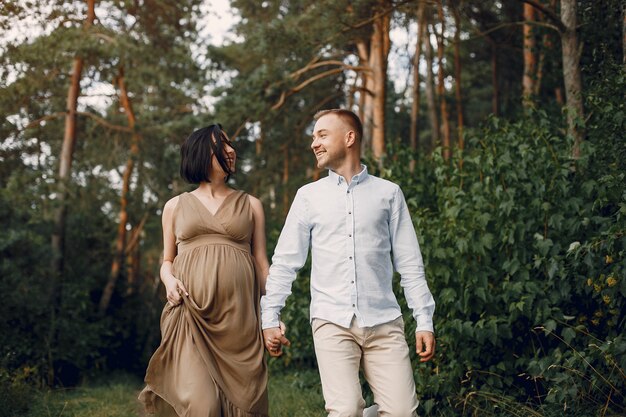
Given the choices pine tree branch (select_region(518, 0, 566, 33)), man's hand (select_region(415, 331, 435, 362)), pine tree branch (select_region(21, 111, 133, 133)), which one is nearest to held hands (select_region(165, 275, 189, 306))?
man's hand (select_region(415, 331, 435, 362))

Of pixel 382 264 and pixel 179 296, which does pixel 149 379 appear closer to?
pixel 179 296

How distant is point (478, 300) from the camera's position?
679cm

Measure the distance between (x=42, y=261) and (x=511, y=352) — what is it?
12689mm

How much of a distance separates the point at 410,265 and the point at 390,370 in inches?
23.3

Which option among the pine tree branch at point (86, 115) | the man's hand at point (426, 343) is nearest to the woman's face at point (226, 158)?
the man's hand at point (426, 343)

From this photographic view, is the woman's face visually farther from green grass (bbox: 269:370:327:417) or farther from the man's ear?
green grass (bbox: 269:370:327:417)

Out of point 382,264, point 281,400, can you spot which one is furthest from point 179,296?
point 281,400

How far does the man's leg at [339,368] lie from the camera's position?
411 centimetres

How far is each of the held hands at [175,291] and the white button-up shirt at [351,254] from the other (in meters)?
0.63

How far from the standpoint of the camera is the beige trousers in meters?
4.14

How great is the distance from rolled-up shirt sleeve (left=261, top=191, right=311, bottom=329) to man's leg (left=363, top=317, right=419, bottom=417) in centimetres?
54

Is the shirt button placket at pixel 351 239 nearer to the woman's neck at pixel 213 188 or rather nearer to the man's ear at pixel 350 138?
the man's ear at pixel 350 138

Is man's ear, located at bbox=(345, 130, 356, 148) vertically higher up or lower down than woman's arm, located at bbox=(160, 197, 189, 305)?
higher up

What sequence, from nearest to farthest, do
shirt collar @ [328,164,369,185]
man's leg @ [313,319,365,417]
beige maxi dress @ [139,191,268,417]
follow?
man's leg @ [313,319,365,417] < shirt collar @ [328,164,369,185] < beige maxi dress @ [139,191,268,417]
